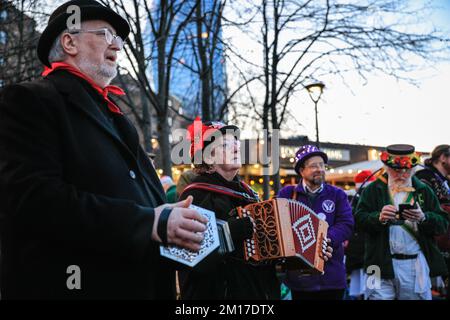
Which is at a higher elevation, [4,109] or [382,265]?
[4,109]

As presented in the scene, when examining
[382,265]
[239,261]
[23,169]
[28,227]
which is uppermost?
[23,169]

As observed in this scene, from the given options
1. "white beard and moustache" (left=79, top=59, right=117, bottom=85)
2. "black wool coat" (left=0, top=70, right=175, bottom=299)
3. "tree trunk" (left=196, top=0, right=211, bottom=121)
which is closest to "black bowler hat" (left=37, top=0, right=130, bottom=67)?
"white beard and moustache" (left=79, top=59, right=117, bottom=85)

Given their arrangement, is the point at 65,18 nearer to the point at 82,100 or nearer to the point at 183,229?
the point at 82,100

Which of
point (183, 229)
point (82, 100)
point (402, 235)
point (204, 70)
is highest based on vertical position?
point (204, 70)

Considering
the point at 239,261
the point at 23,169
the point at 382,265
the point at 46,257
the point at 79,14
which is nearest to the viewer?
the point at 23,169

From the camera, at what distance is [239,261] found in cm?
307

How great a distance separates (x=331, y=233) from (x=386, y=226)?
0.73 metres

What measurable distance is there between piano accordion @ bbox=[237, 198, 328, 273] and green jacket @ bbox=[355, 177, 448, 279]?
1.53 m

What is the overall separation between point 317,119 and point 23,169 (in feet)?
30.7

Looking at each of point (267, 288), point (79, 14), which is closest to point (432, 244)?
point (267, 288)

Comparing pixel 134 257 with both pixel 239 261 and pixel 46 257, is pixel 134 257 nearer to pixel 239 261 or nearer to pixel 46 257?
pixel 46 257

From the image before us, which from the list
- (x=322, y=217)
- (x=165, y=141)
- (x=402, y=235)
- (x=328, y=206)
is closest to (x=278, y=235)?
(x=322, y=217)

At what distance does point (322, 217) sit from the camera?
420 cm

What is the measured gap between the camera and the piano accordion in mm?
2863
